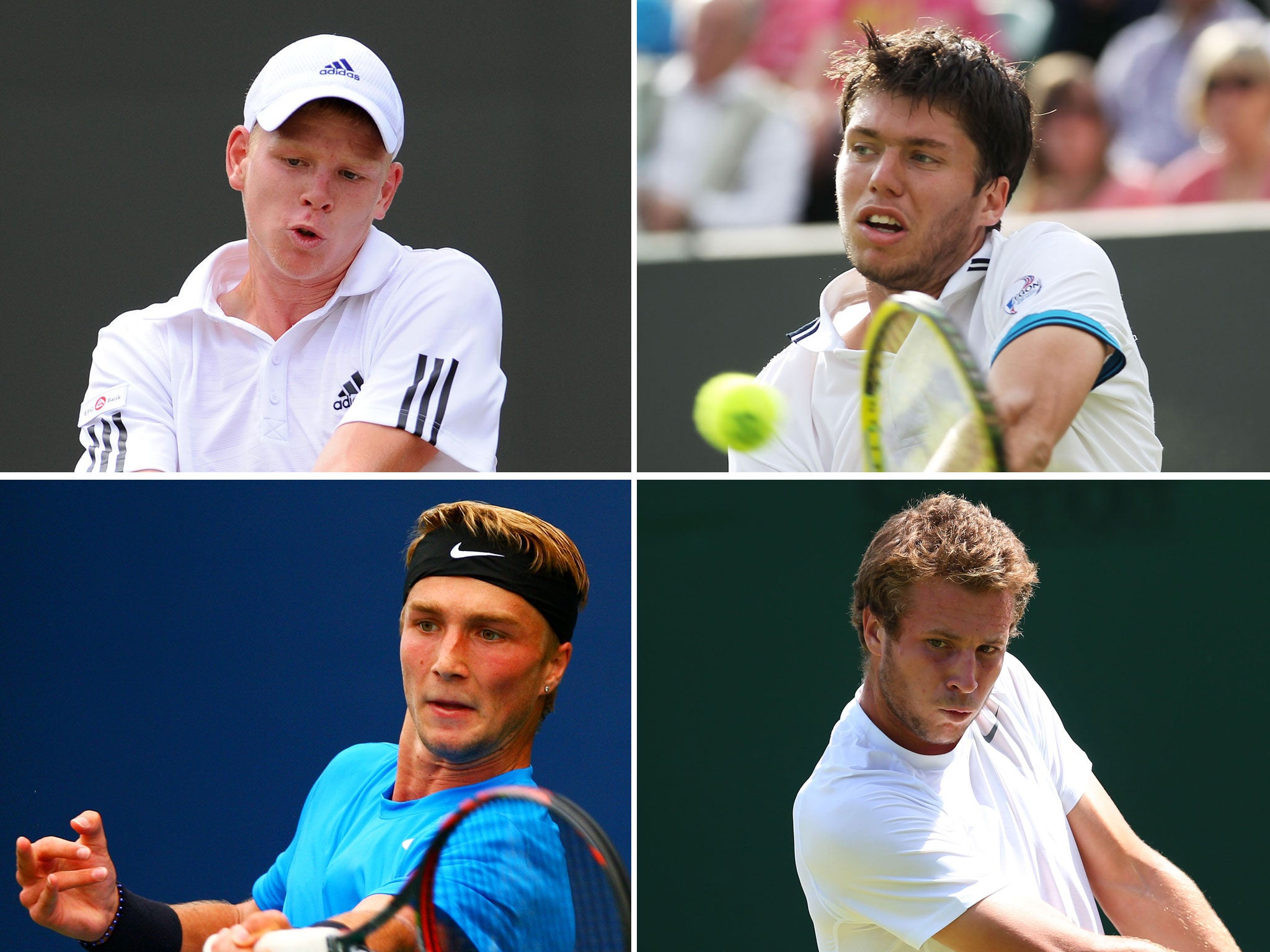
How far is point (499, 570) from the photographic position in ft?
6.70

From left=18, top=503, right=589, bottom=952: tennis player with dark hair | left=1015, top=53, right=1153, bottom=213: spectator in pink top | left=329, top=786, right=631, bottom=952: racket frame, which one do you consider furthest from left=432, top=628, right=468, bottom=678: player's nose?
left=1015, top=53, right=1153, bottom=213: spectator in pink top

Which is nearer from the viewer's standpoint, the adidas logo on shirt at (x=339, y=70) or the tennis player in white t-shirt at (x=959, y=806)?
the tennis player in white t-shirt at (x=959, y=806)

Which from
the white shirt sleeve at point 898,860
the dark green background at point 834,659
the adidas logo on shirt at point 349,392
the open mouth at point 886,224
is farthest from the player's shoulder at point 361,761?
the open mouth at point 886,224

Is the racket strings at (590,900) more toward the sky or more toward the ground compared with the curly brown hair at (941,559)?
more toward the ground

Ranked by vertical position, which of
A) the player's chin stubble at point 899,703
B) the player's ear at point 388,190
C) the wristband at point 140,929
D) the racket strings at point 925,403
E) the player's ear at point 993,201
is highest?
the player's ear at point 388,190

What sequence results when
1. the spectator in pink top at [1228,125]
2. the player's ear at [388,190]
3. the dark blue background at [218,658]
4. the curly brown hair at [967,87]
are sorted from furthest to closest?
the spectator in pink top at [1228,125] → the dark blue background at [218,658] → the player's ear at [388,190] → the curly brown hair at [967,87]

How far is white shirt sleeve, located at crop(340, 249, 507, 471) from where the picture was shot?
1.99m

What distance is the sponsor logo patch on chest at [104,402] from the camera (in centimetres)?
209

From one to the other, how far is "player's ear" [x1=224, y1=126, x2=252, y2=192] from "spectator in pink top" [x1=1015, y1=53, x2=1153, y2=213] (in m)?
1.47

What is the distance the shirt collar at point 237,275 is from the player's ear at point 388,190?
0.12ft

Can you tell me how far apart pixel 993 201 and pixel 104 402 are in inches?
47.7

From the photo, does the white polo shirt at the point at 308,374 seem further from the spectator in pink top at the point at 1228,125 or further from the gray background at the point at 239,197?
the spectator in pink top at the point at 1228,125

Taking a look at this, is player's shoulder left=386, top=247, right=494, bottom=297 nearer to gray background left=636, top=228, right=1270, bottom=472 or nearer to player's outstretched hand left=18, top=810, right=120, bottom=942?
gray background left=636, top=228, right=1270, bottom=472

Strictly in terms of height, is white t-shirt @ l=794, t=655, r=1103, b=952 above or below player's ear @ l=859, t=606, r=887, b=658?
below
